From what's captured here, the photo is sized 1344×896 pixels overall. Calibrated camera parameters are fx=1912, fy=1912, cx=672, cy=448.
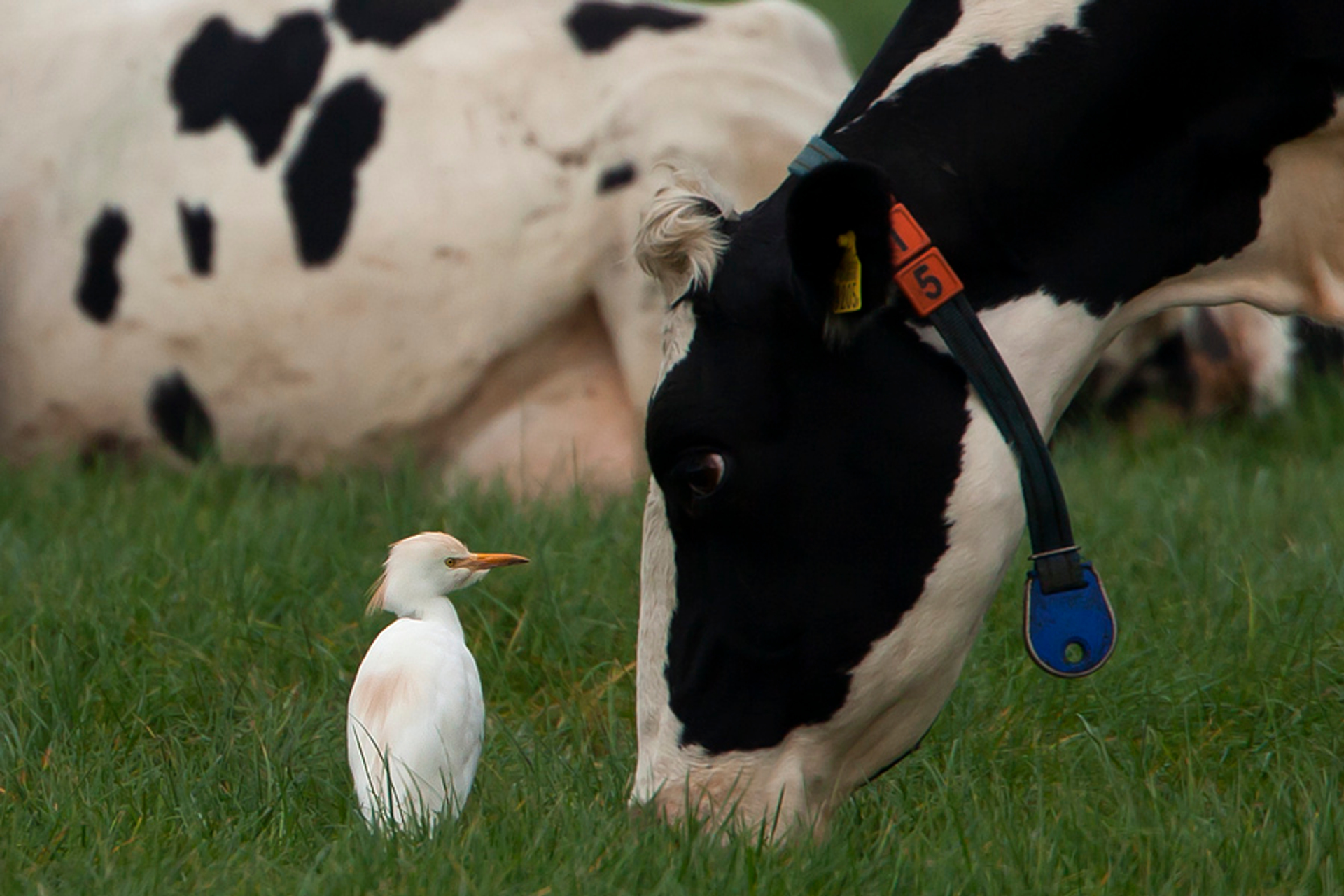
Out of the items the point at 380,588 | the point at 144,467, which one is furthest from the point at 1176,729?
the point at 144,467

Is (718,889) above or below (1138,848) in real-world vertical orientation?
above

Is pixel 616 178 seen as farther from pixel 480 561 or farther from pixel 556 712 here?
pixel 480 561

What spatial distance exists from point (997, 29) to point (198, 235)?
3102 millimetres

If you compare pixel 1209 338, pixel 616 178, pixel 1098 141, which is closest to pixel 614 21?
pixel 616 178

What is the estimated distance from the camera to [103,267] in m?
5.35

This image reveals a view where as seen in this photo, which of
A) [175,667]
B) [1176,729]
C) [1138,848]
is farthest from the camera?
[175,667]

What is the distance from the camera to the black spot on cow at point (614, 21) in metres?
5.42

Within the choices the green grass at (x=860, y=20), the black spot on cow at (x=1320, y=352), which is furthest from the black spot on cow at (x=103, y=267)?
the green grass at (x=860, y=20)

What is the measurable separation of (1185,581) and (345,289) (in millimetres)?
2367

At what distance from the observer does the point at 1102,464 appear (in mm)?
5516

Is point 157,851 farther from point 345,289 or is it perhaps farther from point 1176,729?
point 345,289

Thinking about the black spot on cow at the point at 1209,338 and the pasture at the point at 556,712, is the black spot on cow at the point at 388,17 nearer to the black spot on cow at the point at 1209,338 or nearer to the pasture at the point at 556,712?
the pasture at the point at 556,712

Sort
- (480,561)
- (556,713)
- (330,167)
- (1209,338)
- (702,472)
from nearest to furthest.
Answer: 1. (702,472)
2. (480,561)
3. (556,713)
4. (330,167)
5. (1209,338)

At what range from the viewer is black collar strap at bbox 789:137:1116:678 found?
8.47ft
